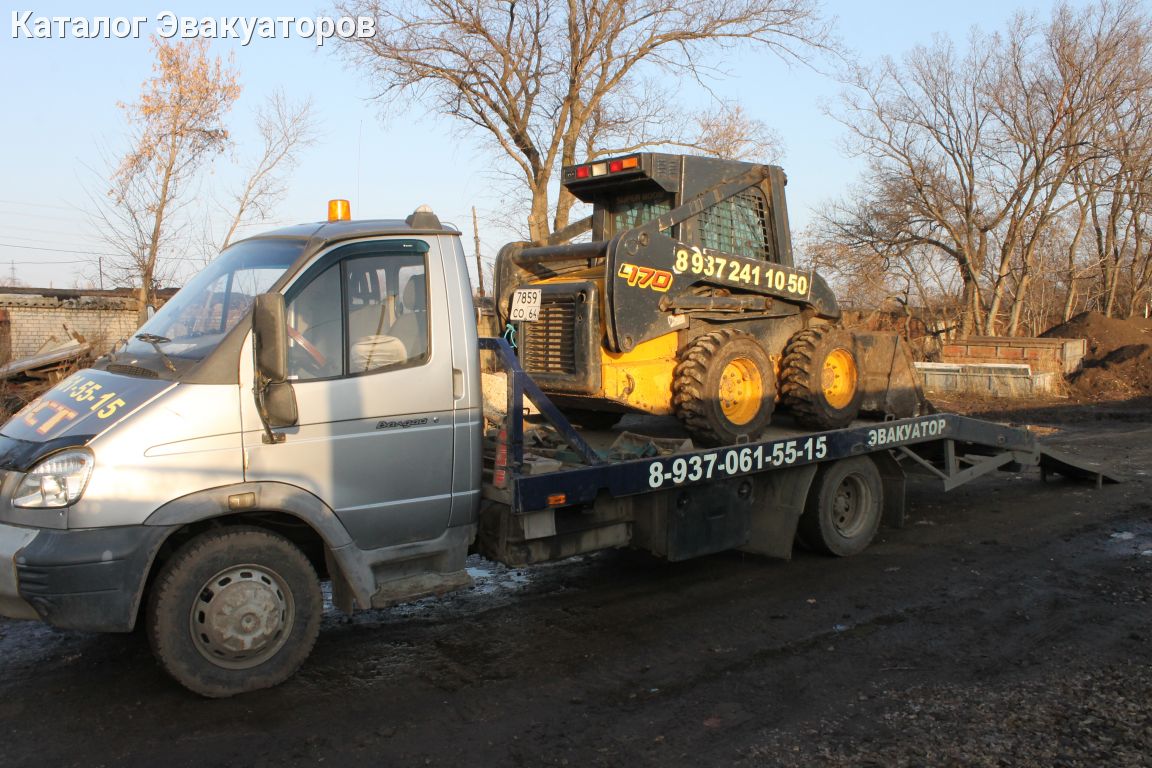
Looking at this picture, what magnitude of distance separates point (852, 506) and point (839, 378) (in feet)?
3.62

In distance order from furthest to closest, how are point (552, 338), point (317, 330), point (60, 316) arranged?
point (60, 316), point (552, 338), point (317, 330)

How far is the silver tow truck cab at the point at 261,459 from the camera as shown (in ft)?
13.8

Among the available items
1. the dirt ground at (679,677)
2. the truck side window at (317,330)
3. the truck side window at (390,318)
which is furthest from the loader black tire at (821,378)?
the truck side window at (317,330)

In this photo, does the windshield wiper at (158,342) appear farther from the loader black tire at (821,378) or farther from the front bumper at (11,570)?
the loader black tire at (821,378)

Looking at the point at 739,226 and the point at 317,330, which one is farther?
the point at 739,226

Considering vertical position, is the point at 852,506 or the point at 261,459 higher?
the point at 261,459

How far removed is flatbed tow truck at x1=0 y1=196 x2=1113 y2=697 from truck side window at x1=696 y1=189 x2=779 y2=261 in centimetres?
218

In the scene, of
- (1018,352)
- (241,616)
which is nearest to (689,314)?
(241,616)

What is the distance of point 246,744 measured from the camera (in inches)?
164

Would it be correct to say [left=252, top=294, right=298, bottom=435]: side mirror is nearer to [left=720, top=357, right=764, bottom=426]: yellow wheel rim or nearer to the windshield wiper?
the windshield wiper

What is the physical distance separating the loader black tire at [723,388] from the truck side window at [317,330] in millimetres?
2816

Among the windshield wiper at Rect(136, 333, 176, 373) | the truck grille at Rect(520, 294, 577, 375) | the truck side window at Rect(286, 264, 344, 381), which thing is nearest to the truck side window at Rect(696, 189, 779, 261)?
the truck grille at Rect(520, 294, 577, 375)

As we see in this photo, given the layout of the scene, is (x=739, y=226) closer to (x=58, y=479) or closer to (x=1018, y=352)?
(x=58, y=479)

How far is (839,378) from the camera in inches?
313
